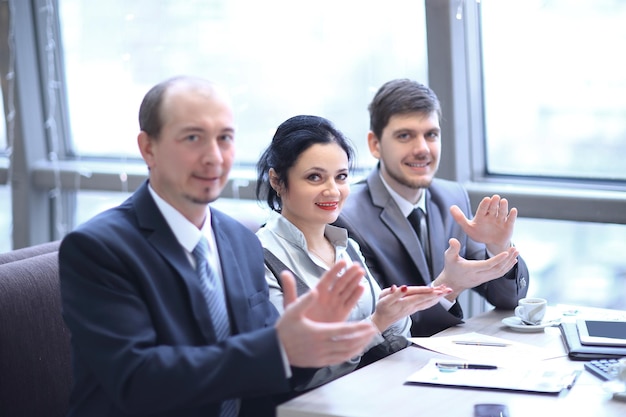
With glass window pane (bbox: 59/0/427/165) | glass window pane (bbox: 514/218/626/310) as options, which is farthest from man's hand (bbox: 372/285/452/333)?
glass window pane (bbox: 59/0/427/165)

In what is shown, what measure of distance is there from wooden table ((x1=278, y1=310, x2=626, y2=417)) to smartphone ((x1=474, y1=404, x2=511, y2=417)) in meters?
0.01

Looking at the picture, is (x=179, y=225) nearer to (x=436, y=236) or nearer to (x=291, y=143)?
(x=291, y=143)

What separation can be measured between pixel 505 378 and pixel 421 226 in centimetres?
101

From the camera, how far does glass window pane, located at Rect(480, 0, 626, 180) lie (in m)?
3.58

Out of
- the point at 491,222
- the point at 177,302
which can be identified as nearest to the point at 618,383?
the point at 491,222

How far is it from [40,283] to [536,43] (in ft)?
7.44

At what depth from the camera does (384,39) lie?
388 cm

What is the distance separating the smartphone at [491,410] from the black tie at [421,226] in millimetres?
1138

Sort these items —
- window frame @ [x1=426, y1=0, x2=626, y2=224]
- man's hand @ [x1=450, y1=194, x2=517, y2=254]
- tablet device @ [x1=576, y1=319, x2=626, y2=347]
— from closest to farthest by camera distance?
tablet device @ [x1=576, y1=319, x2=626, y2=347] → man's hand @ [x1=450, y1=194, x2=517, y2=254] → window frame @ [x1=426, y1=0, x2=626, y2=224]

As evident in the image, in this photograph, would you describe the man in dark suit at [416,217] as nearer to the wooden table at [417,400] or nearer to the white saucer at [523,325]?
the white saucer at [523,325]

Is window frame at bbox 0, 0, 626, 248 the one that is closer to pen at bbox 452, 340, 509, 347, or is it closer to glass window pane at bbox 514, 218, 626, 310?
glass window pane at bbox 514, 218, 626, 310

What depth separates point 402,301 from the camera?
230 centimetres

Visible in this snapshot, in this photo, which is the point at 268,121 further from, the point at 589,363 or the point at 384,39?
the point at 589,363

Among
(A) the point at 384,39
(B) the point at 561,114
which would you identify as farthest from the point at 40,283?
(B) the point at 561,114
